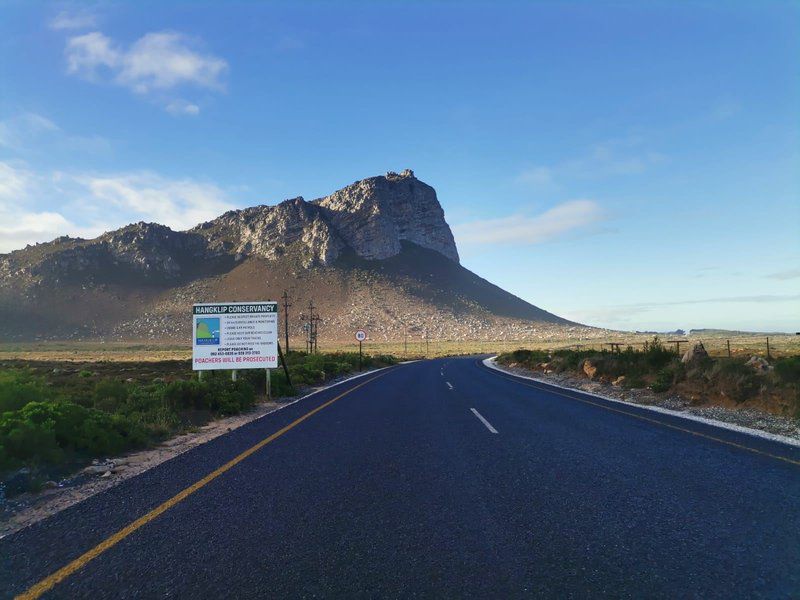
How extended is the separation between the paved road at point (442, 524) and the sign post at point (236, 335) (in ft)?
26.5

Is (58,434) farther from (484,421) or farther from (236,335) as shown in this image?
(236,335)

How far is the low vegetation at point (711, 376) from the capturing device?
12.2 m

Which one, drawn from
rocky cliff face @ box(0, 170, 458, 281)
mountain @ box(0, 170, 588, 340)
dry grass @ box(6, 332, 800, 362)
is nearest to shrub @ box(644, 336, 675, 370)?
dry grass @ box(6, 332, 800, 362)

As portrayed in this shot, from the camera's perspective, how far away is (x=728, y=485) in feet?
18.7

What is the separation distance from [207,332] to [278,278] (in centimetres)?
11979

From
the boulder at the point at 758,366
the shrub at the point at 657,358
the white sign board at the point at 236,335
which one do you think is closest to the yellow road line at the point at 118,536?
the white sign board at the point at 236,335

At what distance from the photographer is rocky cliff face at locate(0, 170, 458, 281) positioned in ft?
430

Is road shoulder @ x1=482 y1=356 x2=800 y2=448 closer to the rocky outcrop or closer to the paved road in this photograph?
the paved road

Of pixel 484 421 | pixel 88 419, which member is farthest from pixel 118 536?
pixel 484 421

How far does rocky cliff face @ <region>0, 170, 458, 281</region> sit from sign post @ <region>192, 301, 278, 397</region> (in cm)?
12556

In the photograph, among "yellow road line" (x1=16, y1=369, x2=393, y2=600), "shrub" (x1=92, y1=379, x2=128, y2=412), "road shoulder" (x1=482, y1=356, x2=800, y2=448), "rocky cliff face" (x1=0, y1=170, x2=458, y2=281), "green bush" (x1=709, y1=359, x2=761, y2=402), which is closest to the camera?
"yellow road line" (x1=16, y1=369, x2=393, y2=600)

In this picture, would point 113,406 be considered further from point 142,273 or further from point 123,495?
point 142,273

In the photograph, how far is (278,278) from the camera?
132875 millimetres

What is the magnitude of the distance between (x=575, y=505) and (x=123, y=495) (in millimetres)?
5100
